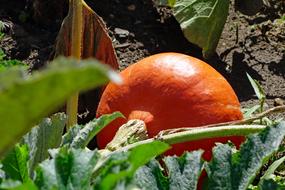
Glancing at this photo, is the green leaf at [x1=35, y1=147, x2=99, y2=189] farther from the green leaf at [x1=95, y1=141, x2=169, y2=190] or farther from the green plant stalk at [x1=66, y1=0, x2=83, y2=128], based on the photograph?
the green plant stalk at [x1=66, y1=0, x2=83, y2=128]

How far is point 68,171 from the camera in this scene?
1129 mm

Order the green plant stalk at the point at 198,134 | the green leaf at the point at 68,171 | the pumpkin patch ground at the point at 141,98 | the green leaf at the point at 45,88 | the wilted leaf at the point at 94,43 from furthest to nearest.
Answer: the wilted leaf at the point at 94,43, the green plant stalk at the point at 198,134, the green leaf at the point at 68,171, the pumpkin patch ground at the point at 141,98, the green leaf at the point at 45,88

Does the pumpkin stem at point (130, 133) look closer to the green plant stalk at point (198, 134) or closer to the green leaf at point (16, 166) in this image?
the green plant stalk at point (198, 134)

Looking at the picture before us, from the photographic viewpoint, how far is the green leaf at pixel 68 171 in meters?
1.11

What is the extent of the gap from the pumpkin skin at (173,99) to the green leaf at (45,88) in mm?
1582

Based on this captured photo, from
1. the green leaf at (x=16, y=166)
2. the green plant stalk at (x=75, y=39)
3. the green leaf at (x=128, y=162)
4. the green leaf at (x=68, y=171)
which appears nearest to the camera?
the green leaf at (x=128, y=162)

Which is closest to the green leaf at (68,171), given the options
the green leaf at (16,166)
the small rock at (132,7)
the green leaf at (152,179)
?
the green leaf at (16,166)

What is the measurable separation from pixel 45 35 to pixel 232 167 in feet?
6.42

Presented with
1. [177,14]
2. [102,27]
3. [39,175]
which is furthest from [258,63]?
[39,175]

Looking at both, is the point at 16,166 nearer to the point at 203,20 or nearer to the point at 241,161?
the point at 241,161

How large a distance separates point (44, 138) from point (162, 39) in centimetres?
172

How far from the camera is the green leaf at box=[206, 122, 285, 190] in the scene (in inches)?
60.4

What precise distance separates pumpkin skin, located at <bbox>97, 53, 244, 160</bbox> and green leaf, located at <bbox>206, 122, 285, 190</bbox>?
0.66m

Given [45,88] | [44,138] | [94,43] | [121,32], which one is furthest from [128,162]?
[121,32]
